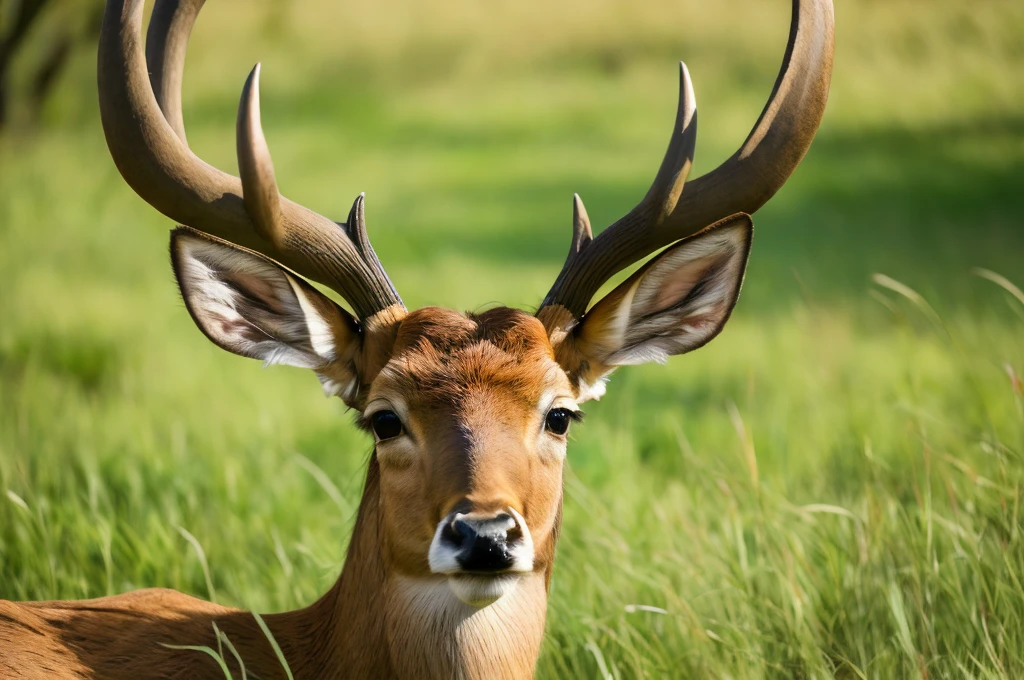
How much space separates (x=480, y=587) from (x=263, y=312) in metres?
1.20

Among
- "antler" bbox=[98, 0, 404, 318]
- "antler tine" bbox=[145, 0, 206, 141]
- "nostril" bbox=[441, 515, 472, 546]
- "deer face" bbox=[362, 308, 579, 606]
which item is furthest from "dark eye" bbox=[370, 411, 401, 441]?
"antler tine" bbox=[145, 0, 206, 141]

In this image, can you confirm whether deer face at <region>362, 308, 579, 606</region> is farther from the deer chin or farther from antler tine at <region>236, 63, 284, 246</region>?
antler tine at <region>236, 63, 284, 246</region>

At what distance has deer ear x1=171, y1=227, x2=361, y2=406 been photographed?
3.51 metres

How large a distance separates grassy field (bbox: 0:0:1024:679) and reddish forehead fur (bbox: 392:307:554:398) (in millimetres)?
571

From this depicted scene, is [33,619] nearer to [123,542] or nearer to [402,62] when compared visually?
[123,542]

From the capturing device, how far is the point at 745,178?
12.6 ft

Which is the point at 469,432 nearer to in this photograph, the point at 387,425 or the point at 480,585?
the point at 387,425

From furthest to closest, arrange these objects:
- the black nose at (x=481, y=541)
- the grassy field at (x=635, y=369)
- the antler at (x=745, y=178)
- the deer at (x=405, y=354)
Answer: the grassy field at (x=635, y=369) < the antler at (x=745, y=178) < the deer at (x=405, y=354) < the black nose at (x=481, y=541)

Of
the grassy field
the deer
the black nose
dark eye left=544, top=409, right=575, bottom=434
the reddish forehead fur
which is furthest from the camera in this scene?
the grassy field

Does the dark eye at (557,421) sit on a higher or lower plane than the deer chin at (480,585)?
higher

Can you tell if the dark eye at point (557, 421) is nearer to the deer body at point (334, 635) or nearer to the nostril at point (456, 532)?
the deer body at point (334, 635)

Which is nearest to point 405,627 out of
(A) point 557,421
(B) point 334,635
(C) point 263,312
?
(B) point 334,635

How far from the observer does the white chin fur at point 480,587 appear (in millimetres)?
3121

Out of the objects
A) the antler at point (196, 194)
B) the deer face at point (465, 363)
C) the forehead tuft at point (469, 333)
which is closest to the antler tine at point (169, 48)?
the antler at point (196, 194)
